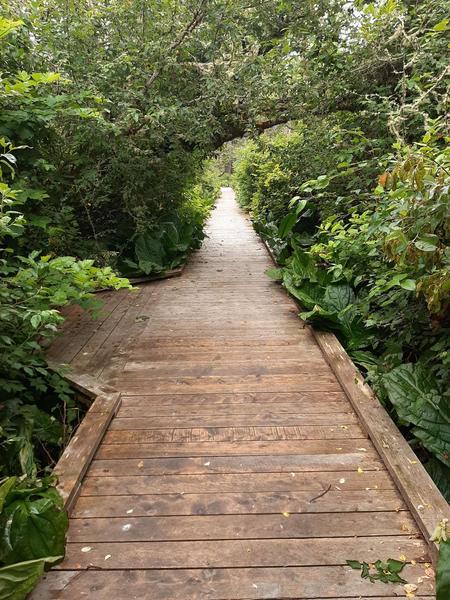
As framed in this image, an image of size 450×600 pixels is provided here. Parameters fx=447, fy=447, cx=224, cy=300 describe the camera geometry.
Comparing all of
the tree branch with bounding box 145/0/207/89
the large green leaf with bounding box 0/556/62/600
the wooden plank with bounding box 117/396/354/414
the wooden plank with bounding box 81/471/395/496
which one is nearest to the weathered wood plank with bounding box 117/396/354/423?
the wooden plank with bounding box 117/396/354/414

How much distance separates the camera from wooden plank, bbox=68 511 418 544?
1872mm

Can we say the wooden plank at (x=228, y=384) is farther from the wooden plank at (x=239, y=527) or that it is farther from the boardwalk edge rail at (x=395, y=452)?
the wooden plank at (x=239, y=527)

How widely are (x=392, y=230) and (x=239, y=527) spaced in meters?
1.80

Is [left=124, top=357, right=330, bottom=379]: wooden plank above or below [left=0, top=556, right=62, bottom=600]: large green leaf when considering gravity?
below

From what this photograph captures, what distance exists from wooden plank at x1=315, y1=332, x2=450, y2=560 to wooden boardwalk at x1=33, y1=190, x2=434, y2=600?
6 centimetres

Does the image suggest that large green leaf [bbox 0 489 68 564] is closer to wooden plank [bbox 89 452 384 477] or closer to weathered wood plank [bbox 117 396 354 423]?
wooden plank [bbox 89 452 384 477]

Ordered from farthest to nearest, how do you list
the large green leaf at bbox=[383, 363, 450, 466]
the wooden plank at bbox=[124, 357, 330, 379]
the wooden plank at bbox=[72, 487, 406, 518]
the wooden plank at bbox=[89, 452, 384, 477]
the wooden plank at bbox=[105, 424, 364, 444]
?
the wooden plank at bbox=[124, 357, 330, 379]
the wooden plank at bbox=[105, 424, 364, 444]
the large green leaf at bbox=[383, 363, 450, 466]
the wooden plank at bbox=[89, 452, 384, 477]
the wooden plank at bbox=[72, 487, 406, 518]

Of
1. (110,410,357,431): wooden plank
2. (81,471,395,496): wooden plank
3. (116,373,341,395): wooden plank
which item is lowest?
(116,373,341,395): wooden plank

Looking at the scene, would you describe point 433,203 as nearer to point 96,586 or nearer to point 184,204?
point 96,586

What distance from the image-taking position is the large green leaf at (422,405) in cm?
242

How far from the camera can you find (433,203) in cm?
240

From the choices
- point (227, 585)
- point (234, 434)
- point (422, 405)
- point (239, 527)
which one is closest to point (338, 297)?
point (422, 405)

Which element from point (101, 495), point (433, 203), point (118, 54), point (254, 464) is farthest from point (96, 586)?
point (118, 54)

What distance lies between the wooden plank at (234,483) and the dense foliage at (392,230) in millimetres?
487
